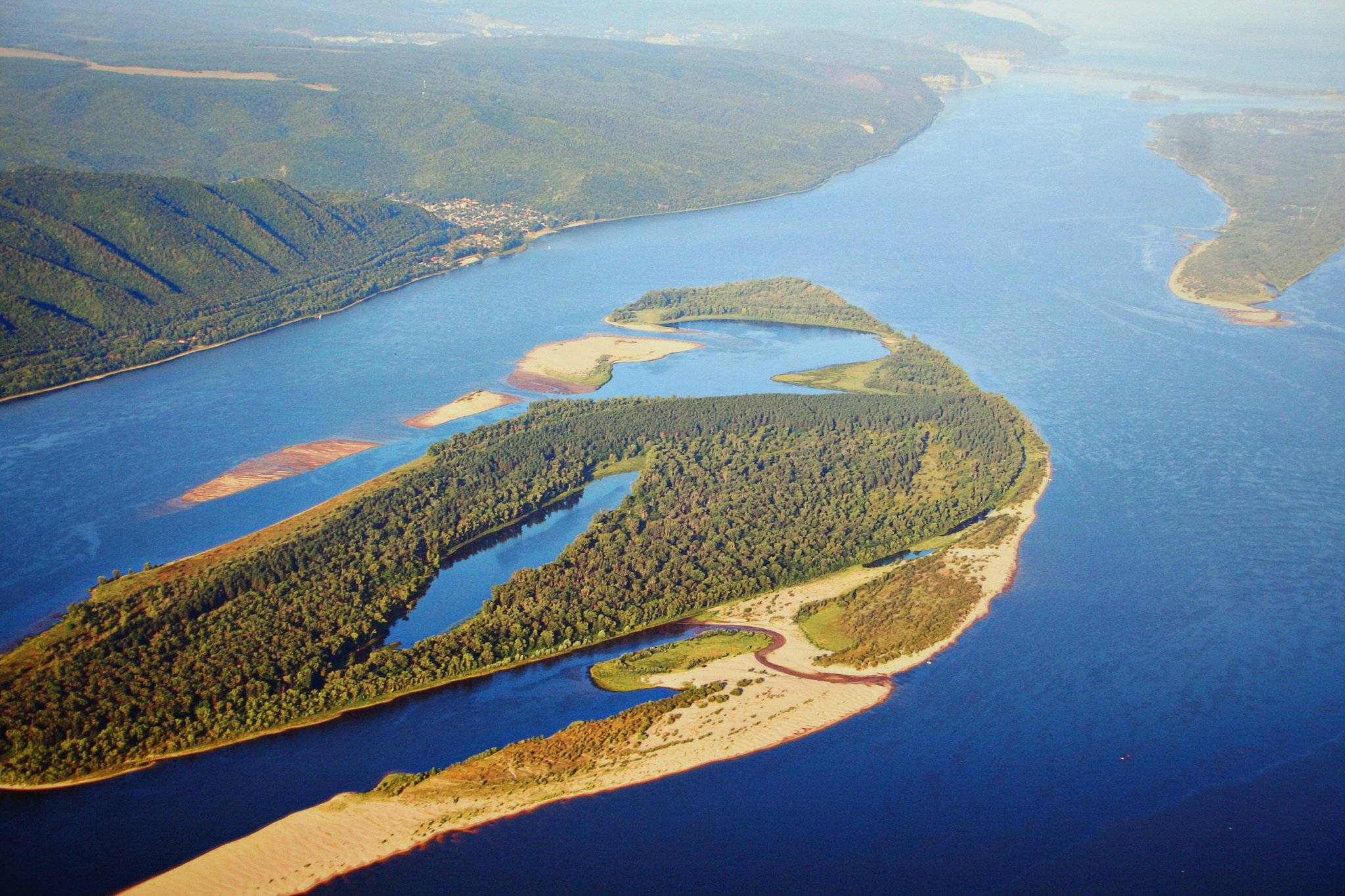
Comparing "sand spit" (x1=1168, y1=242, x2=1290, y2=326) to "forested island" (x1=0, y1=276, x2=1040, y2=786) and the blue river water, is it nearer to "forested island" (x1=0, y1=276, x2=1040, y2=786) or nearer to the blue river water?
"forested island" (x1=0, y1=276, x2=1040, y2=786)

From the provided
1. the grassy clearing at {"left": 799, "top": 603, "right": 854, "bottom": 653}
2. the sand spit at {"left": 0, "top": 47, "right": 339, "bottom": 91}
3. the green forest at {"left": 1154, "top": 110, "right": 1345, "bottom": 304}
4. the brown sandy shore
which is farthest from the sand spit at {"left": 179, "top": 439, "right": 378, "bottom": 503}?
the sand spit at {"left": 0, "top": 47, "right": 339, "bottom": 91}

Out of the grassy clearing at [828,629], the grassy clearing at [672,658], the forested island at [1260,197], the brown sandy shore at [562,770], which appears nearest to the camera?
the brown sandy shore at [562,770]

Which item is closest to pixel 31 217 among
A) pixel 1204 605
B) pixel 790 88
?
pixel 1204 605

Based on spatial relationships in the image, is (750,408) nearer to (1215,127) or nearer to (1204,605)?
(1204,605)

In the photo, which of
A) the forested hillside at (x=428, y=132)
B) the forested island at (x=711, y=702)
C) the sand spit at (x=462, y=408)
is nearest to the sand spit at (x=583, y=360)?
the sand spit at (x=462, y=408)

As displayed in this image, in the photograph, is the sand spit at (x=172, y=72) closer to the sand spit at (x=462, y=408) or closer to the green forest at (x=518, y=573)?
the sand spit at (x=462, y=408)

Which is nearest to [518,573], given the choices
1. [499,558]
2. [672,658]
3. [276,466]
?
[499,558]

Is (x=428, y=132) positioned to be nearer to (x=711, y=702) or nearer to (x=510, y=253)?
(x=510, y=253)
